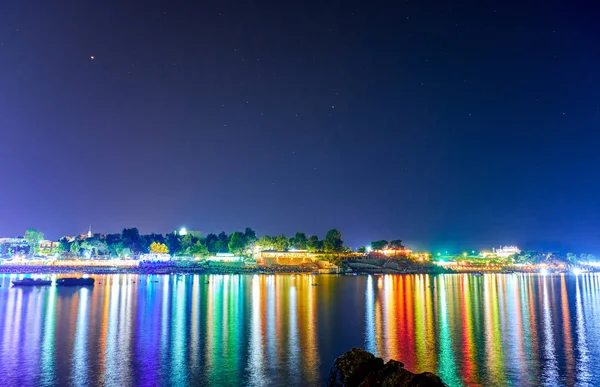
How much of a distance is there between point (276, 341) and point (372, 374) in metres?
17.1

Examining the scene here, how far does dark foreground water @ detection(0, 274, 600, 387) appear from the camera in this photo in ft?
76.1

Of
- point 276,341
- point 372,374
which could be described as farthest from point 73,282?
point 372,374

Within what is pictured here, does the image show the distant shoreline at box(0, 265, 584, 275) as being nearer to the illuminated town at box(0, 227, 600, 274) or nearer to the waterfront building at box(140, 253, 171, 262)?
the illuminated town at box(0, 227, 600, 274)

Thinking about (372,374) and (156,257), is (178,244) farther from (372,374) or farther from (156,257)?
(372,374)

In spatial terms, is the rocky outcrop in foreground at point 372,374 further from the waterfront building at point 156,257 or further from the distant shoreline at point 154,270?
the waterfront building at point 156,257

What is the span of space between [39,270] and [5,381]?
127 meters

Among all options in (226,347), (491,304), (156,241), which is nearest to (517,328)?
(491,304)

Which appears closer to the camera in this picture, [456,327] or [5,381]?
[5,381]

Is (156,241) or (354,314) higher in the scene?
(156,241)

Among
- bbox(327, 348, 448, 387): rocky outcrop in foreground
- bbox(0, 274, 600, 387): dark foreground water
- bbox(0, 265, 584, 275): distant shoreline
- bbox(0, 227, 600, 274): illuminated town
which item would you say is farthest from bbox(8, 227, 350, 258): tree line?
bbox(327, 348, 448, 387): rocky outcrop in foreground

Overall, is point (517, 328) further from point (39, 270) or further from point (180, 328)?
point (39, 270)

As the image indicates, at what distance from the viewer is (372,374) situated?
1582cm

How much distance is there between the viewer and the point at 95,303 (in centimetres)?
5569

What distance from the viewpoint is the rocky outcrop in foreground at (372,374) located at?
14.2 m
